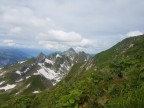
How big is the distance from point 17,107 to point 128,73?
1484 cm

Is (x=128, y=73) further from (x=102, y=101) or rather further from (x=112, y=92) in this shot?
(x=102, y=101)

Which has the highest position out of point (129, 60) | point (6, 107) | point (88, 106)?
point (129, 60)

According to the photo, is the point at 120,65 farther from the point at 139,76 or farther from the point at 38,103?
the point at 38,103

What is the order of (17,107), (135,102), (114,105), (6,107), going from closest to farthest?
(135,102), (114,105), (17,107), (6,107)

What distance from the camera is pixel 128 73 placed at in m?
22.0

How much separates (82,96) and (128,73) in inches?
171

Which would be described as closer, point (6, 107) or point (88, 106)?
point (88, 106)

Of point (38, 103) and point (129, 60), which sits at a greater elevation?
point (129, 60)

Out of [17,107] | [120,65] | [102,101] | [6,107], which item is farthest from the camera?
[6,107]

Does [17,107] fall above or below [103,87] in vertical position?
below

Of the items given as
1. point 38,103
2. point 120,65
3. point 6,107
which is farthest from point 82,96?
point 6,107

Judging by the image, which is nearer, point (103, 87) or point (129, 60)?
point (103, 87)

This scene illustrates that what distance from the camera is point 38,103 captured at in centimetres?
3169

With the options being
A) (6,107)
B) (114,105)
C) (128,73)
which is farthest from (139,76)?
(6,107)
